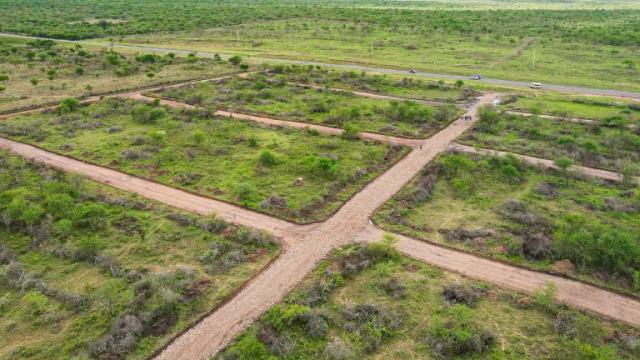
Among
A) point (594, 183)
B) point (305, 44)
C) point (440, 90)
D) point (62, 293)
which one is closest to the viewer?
point (62, 293)

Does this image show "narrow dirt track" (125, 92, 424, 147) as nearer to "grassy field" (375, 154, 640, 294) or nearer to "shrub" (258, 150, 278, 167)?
"grassy field" (375, 154, 640, 294)

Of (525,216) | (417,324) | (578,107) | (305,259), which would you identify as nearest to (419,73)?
(578,107)

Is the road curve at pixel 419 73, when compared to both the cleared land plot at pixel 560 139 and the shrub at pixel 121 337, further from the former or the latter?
the shrub at pixel 121 337

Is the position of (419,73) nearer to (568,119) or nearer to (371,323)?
(568,119)

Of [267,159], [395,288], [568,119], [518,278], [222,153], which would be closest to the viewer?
[395,288]

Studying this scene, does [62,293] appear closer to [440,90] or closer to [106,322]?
[106,322]

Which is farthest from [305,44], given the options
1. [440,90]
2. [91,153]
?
[91,153]
